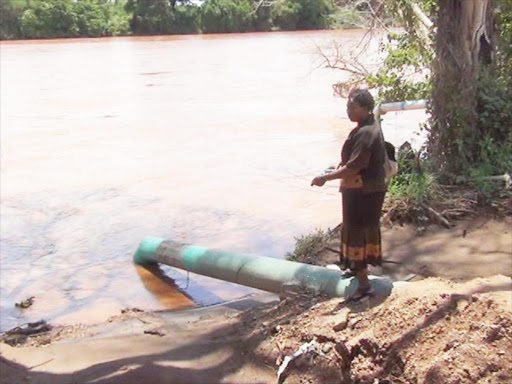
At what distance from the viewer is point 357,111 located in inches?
160

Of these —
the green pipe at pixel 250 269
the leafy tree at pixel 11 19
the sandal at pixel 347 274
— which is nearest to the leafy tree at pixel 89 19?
the leafy tree at pixel 11 19

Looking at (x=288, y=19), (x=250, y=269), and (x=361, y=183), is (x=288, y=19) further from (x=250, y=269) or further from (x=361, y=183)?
(x=361, y=183)

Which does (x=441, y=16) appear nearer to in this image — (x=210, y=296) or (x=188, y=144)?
(x=210, y=296)

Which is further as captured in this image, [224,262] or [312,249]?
[312,249]

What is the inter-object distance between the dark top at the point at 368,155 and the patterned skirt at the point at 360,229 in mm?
70

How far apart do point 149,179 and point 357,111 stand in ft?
26.9

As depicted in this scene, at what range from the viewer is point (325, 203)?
9766 mm

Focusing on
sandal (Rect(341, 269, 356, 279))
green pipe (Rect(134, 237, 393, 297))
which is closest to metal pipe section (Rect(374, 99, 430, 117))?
green pipe (Rect(134, 237, 393, 297))

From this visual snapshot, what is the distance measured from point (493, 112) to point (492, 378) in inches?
192

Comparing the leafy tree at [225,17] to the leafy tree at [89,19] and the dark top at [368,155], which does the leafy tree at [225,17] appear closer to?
the leafy tree at [89,19]

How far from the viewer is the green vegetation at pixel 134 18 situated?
55844 mm

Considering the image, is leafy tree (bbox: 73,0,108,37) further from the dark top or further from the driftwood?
the dark top

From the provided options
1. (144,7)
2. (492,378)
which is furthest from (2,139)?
(144,7)

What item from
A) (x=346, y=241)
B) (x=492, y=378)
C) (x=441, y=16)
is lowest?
(x=492, y=378)
